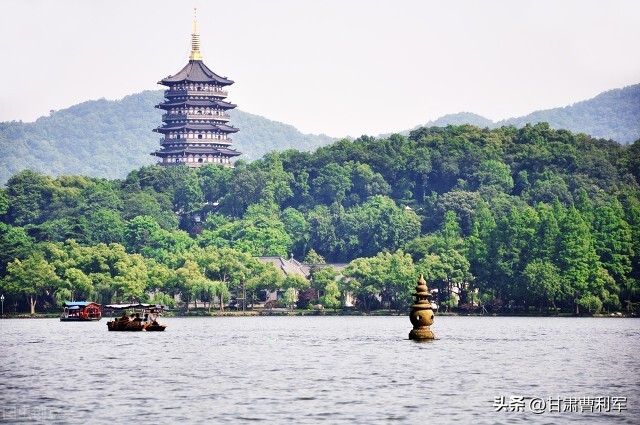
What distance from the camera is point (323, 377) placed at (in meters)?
48.3

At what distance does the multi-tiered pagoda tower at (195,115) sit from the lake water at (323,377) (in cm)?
9427

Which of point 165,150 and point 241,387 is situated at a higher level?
point 165,150

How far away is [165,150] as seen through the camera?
6959 inches

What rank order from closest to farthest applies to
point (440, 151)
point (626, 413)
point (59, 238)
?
1. point (626, 413)
2. point (59, 238)
3. point (440, 151)

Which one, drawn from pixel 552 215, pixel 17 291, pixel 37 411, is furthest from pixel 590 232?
pixel 37 411

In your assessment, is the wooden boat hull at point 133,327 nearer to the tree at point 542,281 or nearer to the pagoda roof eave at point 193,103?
the tree at point 542,281

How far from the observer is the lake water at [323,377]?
37719mm

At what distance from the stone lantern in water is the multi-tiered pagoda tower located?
111 metres

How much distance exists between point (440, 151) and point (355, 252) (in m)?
25.5

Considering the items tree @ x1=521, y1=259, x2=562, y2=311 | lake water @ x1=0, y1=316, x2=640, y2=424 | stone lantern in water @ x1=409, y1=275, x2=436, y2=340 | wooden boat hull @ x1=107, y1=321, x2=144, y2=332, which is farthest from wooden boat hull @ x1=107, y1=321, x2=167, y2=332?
tree @ x1=521, y1=259, x2=562, y2=311

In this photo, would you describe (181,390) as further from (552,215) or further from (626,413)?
(552,215)

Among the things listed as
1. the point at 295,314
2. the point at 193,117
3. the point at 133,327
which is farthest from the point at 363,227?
the point at 133,327

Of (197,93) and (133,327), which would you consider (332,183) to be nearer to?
(197,93)

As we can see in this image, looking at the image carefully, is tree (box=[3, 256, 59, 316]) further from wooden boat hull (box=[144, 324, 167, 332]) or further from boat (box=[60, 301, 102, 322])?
wooden boat hull (box=[144, 324, 167, 332])
